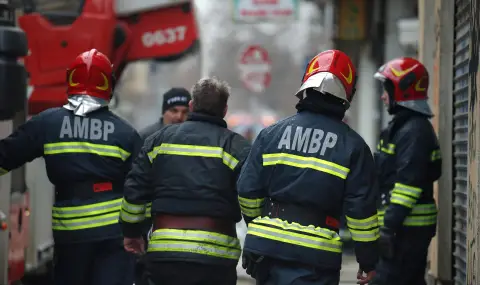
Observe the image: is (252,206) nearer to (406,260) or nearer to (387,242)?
(387,242)

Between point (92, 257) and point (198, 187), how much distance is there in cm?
105

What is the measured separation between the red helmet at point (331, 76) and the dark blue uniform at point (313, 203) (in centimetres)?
17

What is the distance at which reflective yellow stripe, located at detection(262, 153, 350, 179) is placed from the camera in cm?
537

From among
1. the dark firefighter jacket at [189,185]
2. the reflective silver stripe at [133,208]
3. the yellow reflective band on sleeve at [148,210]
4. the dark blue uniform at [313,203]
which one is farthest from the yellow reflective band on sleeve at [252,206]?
the yellow reflective band on sleeve at [148,210]

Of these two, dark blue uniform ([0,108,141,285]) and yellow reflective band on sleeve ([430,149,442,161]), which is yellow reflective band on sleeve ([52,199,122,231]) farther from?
yellow reflective band on sleeve ([430,149,442,161])

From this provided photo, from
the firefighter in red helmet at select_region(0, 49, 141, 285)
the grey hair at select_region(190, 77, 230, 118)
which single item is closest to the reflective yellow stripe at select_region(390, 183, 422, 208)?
the grey hair at select_region(190, 77, 230, 118)

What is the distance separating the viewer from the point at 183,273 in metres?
6.02

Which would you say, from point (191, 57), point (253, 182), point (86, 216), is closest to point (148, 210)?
point (86, 216)

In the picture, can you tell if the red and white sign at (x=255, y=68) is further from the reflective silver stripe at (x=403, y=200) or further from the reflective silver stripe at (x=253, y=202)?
the reflective silver stripe at (x=253, y=202)

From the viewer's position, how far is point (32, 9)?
11711 millimetres

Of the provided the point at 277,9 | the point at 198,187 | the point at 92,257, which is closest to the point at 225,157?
the point at 198,187

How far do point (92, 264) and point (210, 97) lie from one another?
1.39 m

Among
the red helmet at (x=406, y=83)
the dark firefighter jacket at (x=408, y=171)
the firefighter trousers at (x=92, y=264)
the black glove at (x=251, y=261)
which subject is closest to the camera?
the black glove at (x=251, y=261)

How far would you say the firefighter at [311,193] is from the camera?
534 cm
